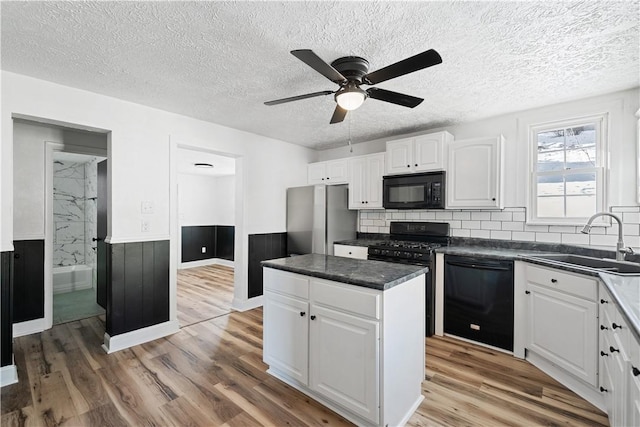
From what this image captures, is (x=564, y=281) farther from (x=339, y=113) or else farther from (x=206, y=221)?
(x=206, y=221)

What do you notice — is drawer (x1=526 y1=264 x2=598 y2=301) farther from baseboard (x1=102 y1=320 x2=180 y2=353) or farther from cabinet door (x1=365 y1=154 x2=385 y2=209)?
baseboard (x1=102 y1=320 x2=180 y2=353)

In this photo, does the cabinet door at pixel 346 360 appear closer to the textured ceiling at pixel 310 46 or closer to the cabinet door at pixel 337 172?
the textured ceiling at pixel 310 46

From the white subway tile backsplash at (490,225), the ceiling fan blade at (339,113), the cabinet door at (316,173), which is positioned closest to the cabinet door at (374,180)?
the cabinet door at (316,173)

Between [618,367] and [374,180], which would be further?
[374,180]

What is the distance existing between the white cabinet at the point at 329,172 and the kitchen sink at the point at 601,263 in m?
2.54

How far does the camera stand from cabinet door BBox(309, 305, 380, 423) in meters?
1.63

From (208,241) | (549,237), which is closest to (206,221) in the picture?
(208,241)

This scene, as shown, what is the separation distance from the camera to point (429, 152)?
3.42 m

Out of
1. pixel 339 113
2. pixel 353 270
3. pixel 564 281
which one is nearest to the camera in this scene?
pixel 353 270

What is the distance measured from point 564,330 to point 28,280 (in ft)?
16.9

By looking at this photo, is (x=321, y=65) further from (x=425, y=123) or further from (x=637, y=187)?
(x=637, y=187)

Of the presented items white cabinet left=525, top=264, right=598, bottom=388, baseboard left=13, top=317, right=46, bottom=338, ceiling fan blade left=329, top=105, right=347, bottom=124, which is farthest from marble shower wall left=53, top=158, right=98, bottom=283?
white cabinet left=525, top=264, right=598, bottom=388

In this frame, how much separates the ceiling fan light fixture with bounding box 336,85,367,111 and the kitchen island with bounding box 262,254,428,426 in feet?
3.62

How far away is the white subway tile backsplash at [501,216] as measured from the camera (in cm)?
319
